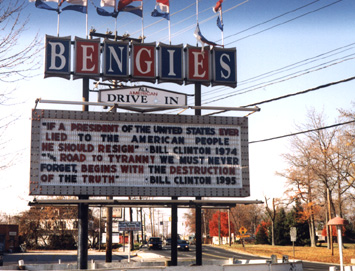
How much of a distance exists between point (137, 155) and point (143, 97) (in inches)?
86.3

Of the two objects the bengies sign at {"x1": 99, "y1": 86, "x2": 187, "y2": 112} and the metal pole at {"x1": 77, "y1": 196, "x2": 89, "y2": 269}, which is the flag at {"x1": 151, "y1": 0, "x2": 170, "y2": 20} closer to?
the bengies sign at {"x1": 99, "y1": 86, "x2": 187, "y2": 112}

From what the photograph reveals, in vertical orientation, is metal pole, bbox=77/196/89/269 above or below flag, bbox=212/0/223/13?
below

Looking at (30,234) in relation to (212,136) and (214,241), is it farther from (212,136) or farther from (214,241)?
(212,136)

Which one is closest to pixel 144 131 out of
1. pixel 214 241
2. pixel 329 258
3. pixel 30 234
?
pixel 329 258

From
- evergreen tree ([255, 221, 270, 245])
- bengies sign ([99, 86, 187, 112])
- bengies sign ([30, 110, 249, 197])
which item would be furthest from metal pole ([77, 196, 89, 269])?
evergreen tree ([255, 221, 270, 245])

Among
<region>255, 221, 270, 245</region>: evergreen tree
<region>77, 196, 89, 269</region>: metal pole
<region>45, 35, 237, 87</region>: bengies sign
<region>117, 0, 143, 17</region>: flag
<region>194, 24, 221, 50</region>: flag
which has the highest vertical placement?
<region>117, 0, 143, 17</region>: flag

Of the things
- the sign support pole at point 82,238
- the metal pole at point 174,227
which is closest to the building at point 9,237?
the metal pole at point 174,227

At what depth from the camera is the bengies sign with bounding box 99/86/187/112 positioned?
16922 mm

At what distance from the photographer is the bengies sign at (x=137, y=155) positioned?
1584 cm

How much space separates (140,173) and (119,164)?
772 mm

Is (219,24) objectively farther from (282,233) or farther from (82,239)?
(282,233)

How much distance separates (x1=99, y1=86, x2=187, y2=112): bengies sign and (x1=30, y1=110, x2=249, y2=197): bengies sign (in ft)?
2.02

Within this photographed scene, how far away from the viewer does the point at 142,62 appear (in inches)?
703

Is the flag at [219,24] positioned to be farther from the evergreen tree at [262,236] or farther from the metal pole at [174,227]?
the evergreen tree at [262,236]
